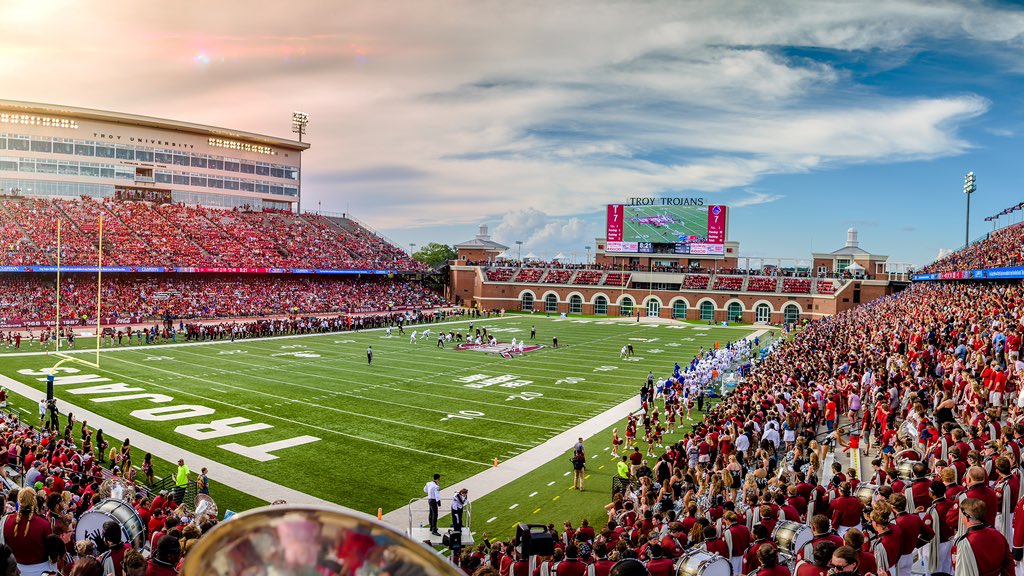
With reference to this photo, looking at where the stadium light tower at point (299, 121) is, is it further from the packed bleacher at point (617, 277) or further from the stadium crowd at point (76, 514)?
the stadium crowd at point (76, 514)

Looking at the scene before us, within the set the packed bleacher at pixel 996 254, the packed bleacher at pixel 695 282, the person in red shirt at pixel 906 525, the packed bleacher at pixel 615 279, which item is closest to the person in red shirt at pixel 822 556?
the person in red shirt at pixel 906 525

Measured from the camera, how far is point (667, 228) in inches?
2798

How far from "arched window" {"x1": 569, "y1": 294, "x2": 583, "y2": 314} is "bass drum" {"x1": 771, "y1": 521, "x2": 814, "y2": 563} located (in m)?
63.9

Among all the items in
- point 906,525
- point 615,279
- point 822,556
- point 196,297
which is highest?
point 615,279

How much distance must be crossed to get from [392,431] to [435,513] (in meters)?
7.44

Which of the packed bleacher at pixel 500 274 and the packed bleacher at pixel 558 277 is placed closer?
the packed bleacher at pixel 558 277

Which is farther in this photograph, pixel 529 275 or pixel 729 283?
pixel 529 275

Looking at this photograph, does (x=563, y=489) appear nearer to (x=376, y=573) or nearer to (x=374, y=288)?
(x=376, y=573)

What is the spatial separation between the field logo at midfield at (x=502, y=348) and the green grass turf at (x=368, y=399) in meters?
1.02

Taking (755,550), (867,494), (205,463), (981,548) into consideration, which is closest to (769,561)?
(755,550)

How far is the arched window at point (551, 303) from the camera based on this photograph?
71.4 m

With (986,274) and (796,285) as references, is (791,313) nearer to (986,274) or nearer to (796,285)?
(796,285)

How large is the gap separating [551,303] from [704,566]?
2626 inches

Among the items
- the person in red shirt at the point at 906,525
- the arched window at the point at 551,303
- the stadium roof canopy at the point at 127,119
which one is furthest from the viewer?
the arched window at the point at 551,303
